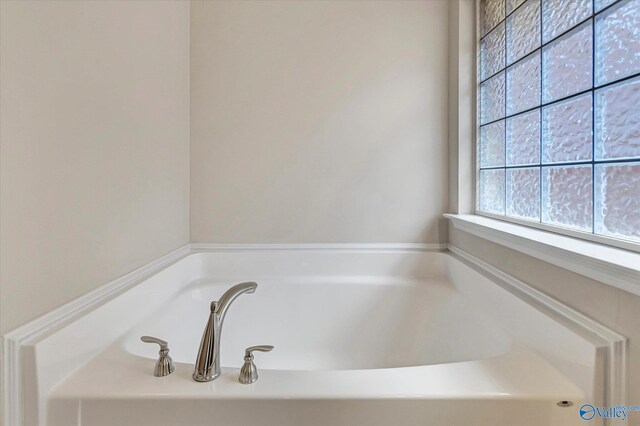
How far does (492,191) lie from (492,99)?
1.36 feet

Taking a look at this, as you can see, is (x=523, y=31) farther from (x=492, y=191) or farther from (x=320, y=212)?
(x=320, y=212)

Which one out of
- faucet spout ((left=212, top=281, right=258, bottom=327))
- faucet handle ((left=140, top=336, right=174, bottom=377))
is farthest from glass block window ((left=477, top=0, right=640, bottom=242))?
faucet handle ((left=140, top=336, right=174, bottom=377))

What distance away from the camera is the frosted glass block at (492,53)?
158cm

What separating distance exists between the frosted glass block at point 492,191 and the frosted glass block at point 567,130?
330mm

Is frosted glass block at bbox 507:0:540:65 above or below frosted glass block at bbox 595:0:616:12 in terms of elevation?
above

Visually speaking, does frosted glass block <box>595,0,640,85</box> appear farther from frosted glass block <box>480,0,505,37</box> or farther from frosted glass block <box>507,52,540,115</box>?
frosted glass block <box>480,0,505,37</box>

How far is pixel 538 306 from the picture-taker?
103cm

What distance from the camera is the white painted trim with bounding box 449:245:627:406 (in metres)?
0.76

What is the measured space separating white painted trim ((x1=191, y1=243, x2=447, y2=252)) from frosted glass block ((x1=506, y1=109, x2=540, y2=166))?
1.94ft

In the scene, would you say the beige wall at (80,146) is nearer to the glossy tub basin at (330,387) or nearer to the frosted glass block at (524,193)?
the glossy tub basin at (330,387)

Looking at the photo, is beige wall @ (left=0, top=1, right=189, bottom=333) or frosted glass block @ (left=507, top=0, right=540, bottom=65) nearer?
beige wall @ (left=0, top=1, right=189, bottom=333)

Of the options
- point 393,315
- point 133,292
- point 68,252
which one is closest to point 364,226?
point 393,315

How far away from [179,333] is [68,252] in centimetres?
60

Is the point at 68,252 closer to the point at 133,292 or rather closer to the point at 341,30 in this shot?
the point at 133,292
